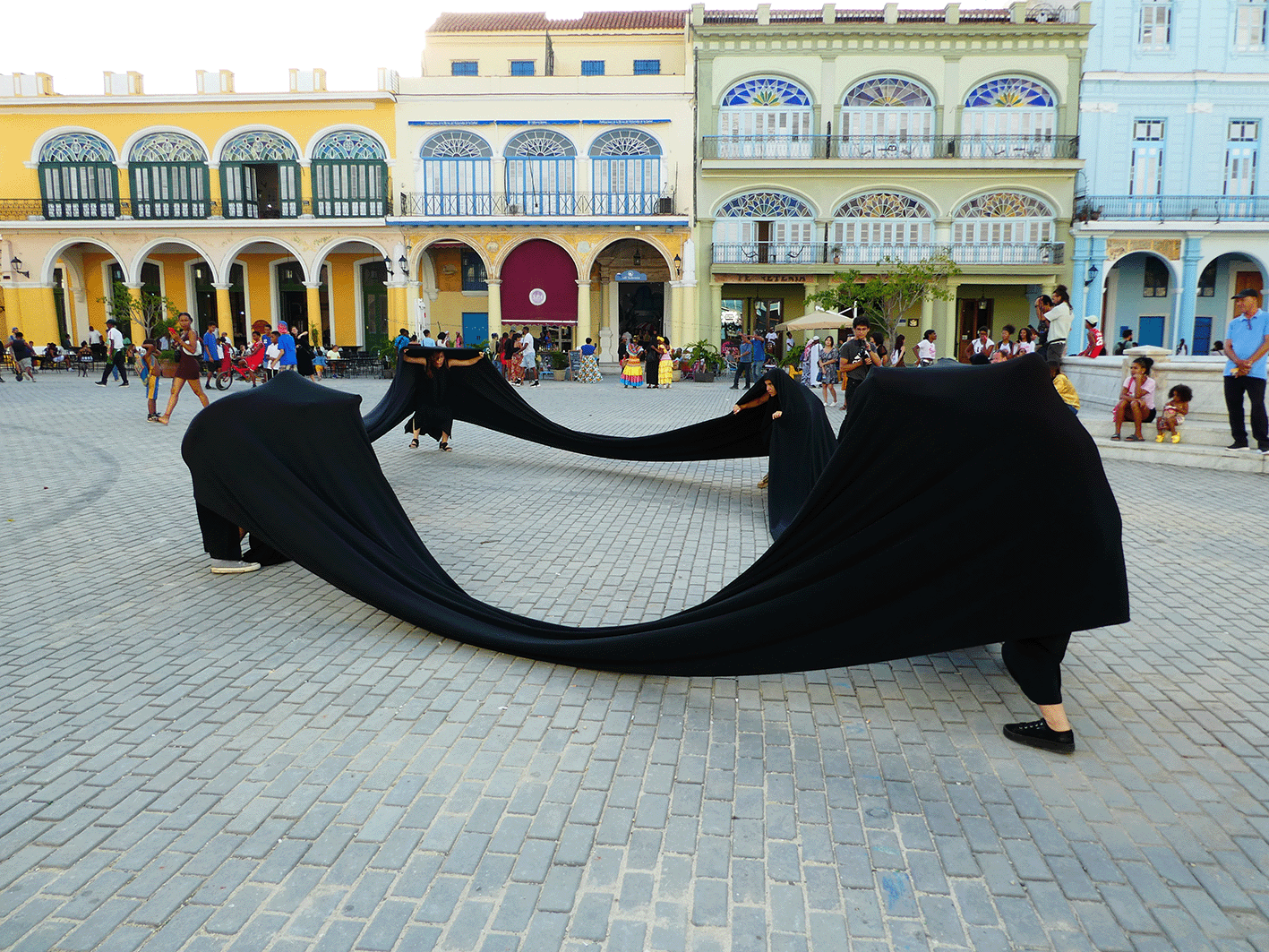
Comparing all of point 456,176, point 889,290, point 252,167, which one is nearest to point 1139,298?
point 889,290

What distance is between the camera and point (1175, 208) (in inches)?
1109

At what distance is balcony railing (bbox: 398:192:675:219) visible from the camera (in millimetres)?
28625

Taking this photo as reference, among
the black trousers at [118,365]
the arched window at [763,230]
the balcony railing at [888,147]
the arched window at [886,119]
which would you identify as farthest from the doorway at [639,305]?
the black trousers at [118,365]

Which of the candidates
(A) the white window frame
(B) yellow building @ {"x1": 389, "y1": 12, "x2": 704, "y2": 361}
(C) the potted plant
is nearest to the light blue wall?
(A) the white window frame

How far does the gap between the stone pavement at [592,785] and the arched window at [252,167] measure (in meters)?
26.7

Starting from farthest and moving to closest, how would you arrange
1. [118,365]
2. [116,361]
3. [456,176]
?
[456,176], [118,365], [116,361]

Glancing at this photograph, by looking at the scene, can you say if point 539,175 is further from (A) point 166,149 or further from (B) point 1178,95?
(B) point 1178,95

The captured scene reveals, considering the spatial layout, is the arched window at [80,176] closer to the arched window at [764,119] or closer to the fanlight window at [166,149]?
the fanlight window at [166,149]

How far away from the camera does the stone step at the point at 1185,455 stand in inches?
372

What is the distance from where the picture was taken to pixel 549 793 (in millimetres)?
2975

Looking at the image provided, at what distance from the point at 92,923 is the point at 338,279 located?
102 ft

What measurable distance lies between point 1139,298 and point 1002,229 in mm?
5285

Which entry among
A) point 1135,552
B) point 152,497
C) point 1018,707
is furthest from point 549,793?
point 152,497

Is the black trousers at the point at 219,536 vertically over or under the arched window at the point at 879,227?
under
